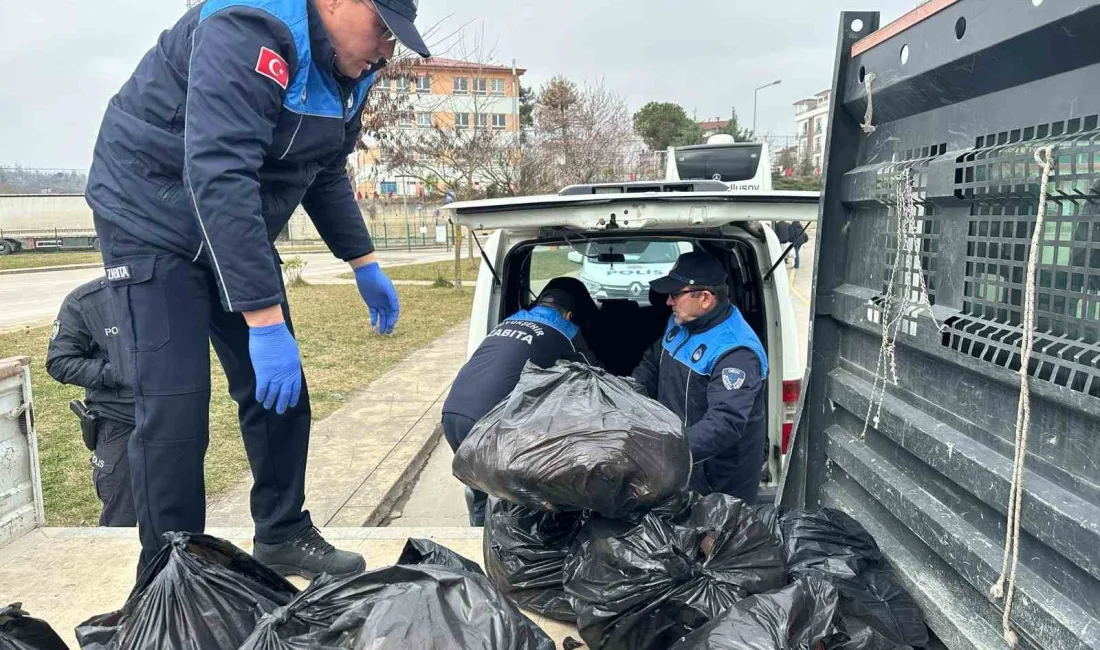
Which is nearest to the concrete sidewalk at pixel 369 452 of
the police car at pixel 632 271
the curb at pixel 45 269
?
the police car at pixel 632 271

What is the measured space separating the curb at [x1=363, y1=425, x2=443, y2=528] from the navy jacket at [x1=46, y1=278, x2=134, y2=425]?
4.86ft

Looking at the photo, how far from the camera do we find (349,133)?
2576 mm

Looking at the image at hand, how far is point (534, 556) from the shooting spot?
7.27ft

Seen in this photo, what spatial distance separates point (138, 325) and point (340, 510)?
2419mm

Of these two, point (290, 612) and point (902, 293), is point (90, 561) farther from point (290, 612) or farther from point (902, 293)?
point (902, 293)

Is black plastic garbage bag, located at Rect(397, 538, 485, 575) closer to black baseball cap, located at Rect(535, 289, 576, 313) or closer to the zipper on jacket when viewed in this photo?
the zipper on jacket

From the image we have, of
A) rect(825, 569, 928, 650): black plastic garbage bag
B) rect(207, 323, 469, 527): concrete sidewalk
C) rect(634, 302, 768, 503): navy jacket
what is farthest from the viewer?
rect(207, 323, 469, 527): concrete sidewalk

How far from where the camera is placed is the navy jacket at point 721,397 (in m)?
2.89

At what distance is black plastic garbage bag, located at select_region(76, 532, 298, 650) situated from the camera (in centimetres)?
160

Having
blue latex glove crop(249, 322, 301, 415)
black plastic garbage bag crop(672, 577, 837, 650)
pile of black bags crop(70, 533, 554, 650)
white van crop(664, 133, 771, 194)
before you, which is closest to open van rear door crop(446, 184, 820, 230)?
blue latex glove crop(249, 322, 301, 415)

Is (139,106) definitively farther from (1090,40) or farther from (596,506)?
(1090,40)

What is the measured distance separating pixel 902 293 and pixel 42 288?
833 inches

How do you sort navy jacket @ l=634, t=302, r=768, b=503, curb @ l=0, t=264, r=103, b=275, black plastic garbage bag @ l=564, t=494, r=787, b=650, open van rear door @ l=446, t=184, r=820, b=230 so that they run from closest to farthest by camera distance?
black plastic garbage bag @ l=564, t=494, r=787, b=650, open van rear door @ l=446, t=184, r=820, b=230, navy jacket @ l=634, t=302, r=768, b=503, curb @ l=0, t=264, r=103, b=275

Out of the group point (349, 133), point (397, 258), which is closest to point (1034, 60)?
point (349, 133)
